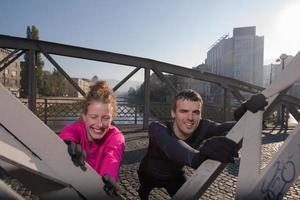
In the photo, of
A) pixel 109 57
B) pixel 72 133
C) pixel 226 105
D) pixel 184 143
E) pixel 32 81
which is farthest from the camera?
pixel 226 105

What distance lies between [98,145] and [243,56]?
5115 inches

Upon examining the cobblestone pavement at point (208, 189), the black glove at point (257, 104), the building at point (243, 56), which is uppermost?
the building at point (243, 56)

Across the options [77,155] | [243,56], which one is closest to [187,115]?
[77,155]

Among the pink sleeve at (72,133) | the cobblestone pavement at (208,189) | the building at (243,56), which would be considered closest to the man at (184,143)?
the pink sleeve at (72,133)

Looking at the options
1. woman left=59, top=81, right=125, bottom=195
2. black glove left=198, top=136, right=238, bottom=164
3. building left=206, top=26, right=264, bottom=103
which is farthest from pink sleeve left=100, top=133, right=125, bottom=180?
building left=206, top=26, right=264, bottom=103

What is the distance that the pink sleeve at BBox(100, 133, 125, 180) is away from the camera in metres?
1.79

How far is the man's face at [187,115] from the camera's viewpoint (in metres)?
2.23

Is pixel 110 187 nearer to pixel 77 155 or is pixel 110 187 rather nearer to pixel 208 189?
pixel 77 155

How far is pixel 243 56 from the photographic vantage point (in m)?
124

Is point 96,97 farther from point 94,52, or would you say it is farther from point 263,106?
point 94,52

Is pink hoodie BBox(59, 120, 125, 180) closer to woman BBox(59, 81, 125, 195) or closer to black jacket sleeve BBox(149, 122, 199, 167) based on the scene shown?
woman BBox(59, 81, 125, 195)

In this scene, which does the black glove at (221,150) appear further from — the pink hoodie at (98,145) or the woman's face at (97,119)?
the woman's face at (97,119)

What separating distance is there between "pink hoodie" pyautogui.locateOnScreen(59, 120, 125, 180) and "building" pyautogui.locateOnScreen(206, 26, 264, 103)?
124 m

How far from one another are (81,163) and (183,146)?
0.76 m
